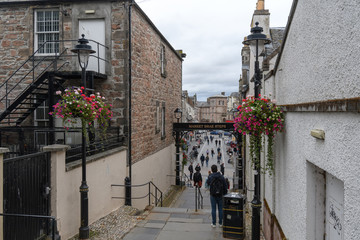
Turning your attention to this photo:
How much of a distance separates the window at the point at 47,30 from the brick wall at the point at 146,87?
2.95 metres

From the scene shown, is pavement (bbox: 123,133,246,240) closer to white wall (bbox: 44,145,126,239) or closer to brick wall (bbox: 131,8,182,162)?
white wall (bbox: 44,145,126,239)

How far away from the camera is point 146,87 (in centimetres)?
1395

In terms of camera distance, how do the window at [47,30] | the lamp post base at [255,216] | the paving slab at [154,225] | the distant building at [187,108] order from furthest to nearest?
the distant building at [187,108] < the window at [47,30] < the paving slab at [154,225] < the lamp post base at [255,216]

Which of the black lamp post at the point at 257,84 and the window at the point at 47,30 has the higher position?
the window at the point at 47,30

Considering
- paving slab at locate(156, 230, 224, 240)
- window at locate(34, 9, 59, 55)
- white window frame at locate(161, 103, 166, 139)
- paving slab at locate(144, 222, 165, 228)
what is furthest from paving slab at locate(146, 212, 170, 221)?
white window frame at locate(161, 103, 166, 139)

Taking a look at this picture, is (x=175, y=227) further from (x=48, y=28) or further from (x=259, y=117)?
(x=48, y=28)

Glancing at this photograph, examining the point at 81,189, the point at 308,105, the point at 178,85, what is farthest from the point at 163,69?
the point at 308,105

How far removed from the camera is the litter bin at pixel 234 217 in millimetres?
7715

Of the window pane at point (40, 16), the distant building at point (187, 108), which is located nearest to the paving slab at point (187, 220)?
the window pane at point (40, 16)

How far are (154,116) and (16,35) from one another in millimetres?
6825

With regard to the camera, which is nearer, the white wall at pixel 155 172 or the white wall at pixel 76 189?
the white wall at pixel 76 189

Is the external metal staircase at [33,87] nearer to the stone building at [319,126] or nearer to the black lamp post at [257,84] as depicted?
the black lamp post at [257,84]

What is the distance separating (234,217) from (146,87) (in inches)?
307

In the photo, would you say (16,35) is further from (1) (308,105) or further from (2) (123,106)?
(1) (308,105)
